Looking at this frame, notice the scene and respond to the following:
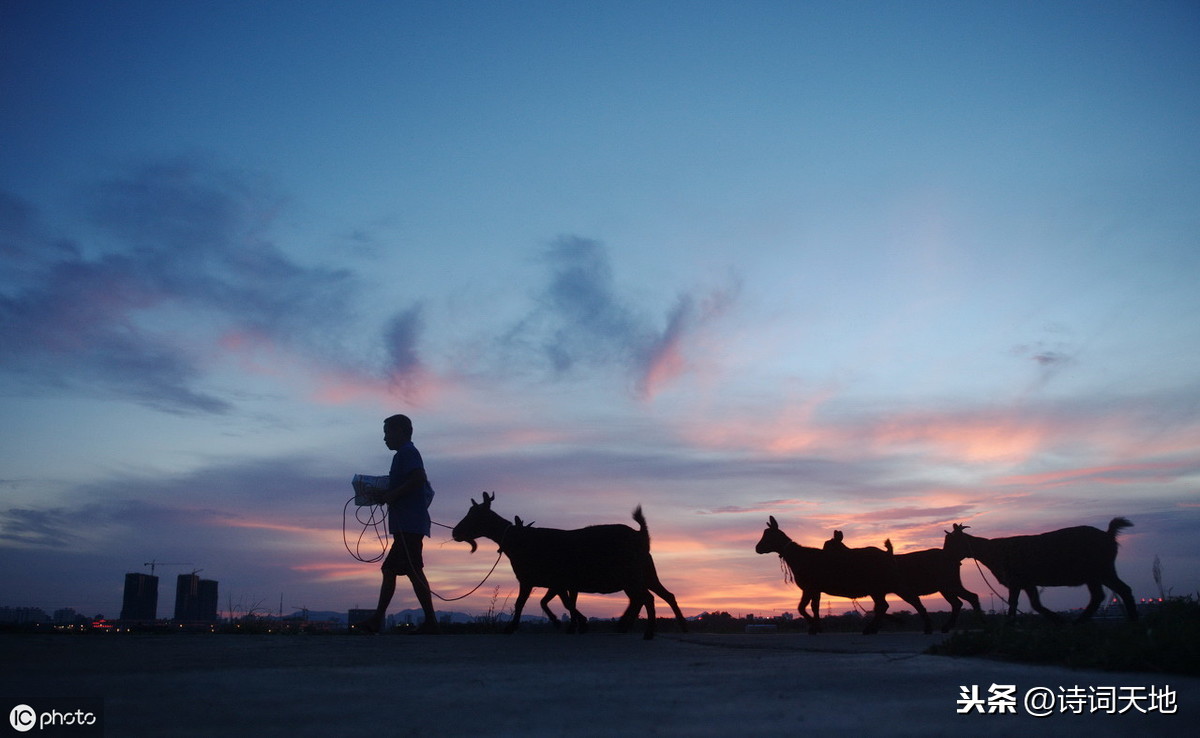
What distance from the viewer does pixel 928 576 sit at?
44.1 feet

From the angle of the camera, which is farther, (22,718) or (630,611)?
(630,611)

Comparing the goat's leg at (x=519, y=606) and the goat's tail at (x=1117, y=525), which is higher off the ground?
the goat's tail at (x=1117, y=525)

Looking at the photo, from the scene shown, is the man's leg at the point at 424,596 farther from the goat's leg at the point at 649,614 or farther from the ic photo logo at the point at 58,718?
the ic photo logo at the point at 58,718

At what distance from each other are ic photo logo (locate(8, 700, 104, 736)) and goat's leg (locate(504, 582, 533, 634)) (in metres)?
6.66

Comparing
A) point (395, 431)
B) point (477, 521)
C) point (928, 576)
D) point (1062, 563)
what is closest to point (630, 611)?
point (477, 521)

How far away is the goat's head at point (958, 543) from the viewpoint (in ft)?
46.8

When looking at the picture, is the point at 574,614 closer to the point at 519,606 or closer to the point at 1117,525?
the point at 519,606

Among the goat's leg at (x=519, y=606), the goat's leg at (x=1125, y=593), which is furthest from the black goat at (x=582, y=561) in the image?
the goat's leg at (x=1125, y=593)

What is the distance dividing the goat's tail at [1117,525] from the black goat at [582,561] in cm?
746

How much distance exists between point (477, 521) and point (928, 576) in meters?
7.48

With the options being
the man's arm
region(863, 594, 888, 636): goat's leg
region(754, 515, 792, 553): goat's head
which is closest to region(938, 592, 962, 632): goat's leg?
region(863, 594, 888, 636): goat's leg

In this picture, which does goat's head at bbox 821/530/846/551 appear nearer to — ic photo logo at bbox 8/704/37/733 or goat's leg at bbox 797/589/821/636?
goat's leg at bbox 797/589/821/636

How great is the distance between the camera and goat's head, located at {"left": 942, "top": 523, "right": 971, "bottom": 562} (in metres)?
14.3

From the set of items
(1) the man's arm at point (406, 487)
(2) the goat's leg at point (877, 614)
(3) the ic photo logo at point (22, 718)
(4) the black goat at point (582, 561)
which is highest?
(1) the man's arm at point (406, 487)
